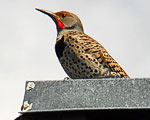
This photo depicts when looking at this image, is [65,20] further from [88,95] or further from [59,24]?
[88,95]

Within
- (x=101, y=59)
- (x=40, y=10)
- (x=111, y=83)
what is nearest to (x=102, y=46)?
(x=101, y=59)

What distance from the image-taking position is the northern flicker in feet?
17.1

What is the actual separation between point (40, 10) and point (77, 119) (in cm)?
322

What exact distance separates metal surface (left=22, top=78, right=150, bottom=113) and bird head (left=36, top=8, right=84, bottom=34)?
253 centimetres

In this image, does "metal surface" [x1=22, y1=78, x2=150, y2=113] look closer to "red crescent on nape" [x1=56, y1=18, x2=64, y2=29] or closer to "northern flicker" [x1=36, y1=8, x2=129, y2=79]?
"northern flicker" [x1=36, y1=8, x2=129, y2=79]

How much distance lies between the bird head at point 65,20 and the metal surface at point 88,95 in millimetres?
2525

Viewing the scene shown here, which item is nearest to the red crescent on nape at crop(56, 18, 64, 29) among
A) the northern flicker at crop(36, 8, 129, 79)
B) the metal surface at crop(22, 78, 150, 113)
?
the northern flicker at crop(36, 8, 129, 79)

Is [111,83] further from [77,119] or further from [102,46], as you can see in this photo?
[102,46]

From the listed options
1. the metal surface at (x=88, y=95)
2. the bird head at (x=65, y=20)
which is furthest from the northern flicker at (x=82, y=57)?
the metal surface at (x=88, y=95)

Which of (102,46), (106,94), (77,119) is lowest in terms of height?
(77,119)

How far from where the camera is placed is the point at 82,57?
5336mm

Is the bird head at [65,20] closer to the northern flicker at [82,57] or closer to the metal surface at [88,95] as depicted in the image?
the northern flicker at [82,57]

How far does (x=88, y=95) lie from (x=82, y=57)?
180 cm

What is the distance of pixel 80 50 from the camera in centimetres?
546
